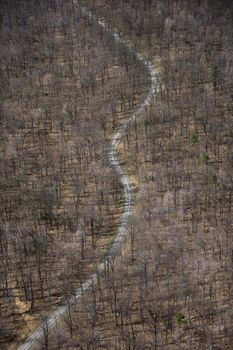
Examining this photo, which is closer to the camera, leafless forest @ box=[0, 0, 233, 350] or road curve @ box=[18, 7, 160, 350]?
road curve @ box=[18, 7, 160, 350]

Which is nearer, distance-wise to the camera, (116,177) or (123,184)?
(123,184)

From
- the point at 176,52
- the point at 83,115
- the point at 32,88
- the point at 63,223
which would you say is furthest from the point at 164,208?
the point at 176,52

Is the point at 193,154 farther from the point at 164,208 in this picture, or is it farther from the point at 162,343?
the point at 162,343

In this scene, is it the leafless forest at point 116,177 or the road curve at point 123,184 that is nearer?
the road curve at point 123,184

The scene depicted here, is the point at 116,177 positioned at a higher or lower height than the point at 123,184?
higher
